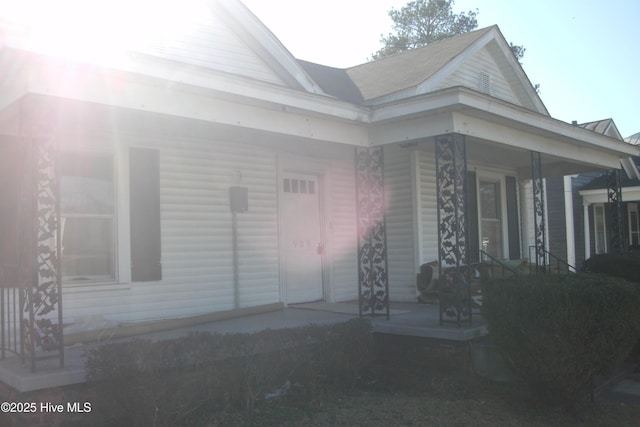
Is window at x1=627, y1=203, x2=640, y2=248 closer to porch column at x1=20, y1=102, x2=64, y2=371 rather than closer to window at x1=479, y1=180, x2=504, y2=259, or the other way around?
window at x1=479, y1=180, x2=504, y2=259

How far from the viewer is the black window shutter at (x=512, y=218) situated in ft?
41.6

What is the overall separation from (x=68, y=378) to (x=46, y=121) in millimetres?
2267

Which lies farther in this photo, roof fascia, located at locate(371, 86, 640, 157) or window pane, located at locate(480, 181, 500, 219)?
window pane, located at locate(480, 181, 500, 219)

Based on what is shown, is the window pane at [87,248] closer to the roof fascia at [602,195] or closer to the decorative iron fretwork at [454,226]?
the decorative iron fretwork at [454,226]

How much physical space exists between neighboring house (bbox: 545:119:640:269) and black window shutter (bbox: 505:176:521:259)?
3706 millimetres

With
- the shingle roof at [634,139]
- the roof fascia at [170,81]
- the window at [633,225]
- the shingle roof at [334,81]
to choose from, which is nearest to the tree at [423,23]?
the shingle roof at [634,139]

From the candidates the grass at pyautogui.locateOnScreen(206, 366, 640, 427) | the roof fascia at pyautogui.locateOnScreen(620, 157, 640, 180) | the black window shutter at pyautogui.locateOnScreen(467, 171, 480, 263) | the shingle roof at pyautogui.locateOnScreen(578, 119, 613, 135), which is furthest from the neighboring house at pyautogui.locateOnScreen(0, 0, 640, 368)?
the shingle roof at pyautogui.locateOnScreen(578, 119, 613, 135)

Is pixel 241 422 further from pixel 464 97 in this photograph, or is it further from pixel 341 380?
pixel 464 97

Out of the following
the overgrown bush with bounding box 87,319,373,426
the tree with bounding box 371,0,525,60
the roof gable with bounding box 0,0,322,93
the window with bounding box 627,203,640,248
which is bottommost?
the overgrown bush with bounding box 87,319,373,426

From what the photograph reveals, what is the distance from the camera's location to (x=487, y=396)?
19.2ft

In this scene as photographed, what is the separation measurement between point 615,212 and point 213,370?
1023cm

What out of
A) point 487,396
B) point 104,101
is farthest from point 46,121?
point 487,396

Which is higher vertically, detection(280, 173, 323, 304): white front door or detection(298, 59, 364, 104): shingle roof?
detection(298, 59, 364, 104): shingle roof

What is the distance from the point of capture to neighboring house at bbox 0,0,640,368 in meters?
5.22
